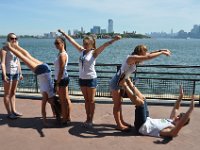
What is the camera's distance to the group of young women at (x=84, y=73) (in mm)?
6445

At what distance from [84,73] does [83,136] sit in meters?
1.20

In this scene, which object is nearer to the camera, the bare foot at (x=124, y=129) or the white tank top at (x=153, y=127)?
the white tank top at (x=153, y=127)

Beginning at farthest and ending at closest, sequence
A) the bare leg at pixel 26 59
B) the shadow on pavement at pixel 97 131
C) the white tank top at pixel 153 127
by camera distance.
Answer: the bare leg at pixel 26 59, the shadow on pavement at pixel 97 131, the white tank top at pixel 153 127

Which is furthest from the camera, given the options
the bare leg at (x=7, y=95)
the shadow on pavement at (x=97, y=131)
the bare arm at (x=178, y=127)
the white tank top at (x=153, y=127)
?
the bare leg at (x=7, y=95)

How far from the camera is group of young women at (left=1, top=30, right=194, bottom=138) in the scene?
6445 millimetres

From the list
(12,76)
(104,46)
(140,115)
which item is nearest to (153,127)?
(140,115)

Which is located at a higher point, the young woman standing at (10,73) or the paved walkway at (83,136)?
the young woman standing at (10,73)

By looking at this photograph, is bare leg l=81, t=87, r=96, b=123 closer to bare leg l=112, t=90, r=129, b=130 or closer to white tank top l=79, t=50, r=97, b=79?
white tank top l=79, t=50, r=97, b=79

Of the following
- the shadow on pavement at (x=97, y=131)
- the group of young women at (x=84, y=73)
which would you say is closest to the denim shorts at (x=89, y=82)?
the group of young women at (x=84, y=73)

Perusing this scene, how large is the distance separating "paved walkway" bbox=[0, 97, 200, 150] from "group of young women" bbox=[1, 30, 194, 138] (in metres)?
0.29

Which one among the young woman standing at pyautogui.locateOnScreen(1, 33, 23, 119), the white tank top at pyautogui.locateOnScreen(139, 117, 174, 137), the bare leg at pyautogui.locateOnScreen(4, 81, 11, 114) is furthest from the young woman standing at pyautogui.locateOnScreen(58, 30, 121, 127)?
the bare leg at pyautogui.locateOnScreen(4, 81, 11, 114)

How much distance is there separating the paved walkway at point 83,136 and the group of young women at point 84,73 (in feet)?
0.96

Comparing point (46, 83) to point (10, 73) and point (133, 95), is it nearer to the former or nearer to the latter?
point (10, 73)

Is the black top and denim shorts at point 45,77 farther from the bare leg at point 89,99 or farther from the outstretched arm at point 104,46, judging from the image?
the outstretched arm at point 104,46
